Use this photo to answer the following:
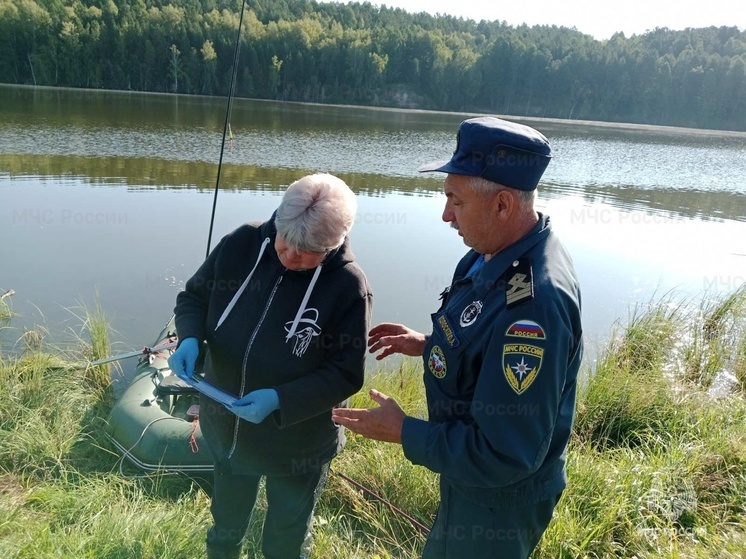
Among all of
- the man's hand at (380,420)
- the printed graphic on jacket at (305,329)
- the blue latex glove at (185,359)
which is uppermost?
the printed graphic on jacket at (305,329)

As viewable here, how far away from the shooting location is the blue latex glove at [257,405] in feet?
5.21

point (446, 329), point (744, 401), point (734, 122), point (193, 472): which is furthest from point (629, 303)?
point (734, 122)

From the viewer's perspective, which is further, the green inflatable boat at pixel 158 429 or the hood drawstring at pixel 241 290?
the green inflatable boat at pixel 158 429

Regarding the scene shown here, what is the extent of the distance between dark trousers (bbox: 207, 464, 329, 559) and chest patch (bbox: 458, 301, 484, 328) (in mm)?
893

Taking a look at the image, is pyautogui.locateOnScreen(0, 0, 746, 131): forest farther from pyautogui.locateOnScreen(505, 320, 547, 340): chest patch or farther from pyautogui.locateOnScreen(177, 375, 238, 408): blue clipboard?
pyautogui.locateOnScreen(505, 320, 547, 340): chest patch

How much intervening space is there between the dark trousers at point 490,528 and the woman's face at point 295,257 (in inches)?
29.5

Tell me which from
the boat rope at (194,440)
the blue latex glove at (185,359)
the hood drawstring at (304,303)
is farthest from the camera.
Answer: the boat rope at (194,440)

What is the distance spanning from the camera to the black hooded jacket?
168 centimetres

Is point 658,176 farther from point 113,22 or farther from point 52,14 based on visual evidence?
point 52,14

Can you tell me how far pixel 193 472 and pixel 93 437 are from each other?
69 centimetres

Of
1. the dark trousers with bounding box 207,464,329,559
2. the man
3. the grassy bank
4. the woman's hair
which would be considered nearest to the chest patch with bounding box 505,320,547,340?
the man

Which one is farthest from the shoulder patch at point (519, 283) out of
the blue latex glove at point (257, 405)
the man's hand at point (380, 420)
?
the blue latex glove at point (257, 405)

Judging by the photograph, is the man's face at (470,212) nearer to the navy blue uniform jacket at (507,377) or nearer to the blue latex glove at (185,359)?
the navy blue uniform jacket at (507,377)

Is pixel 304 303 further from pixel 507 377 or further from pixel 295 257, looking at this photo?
pixel 507 377
